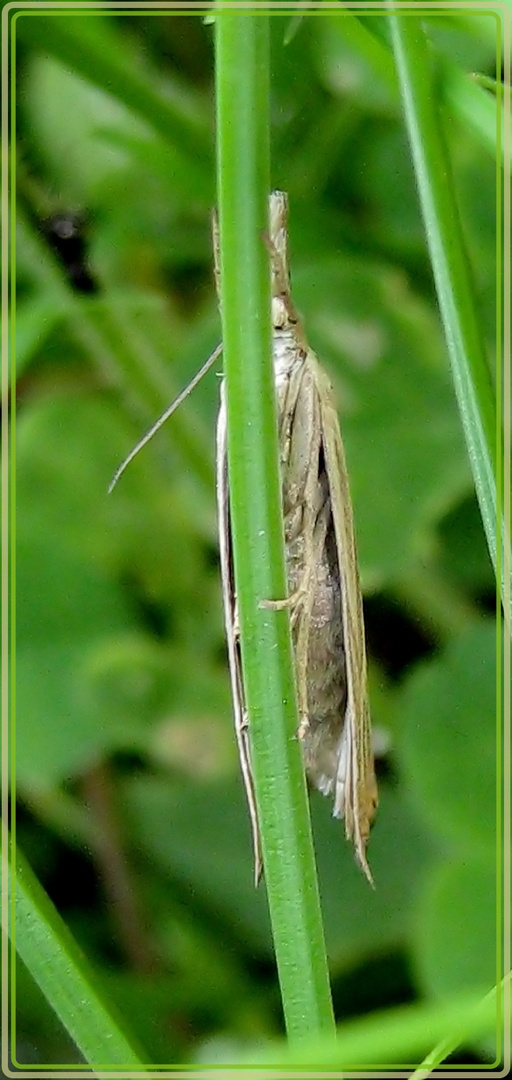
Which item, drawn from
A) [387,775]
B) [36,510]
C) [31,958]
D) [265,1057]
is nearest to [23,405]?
[36,510]

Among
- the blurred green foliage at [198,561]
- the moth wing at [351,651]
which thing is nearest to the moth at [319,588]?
the moth wing at [351,651]

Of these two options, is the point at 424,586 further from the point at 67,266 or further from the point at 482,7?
the point at 482,7

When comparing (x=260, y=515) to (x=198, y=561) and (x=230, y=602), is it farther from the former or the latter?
(x=198, y=561)

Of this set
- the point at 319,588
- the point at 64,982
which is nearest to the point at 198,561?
the point at 319,588

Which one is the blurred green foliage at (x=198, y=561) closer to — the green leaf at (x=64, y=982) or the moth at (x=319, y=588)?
the moth at (x=319, y=588)

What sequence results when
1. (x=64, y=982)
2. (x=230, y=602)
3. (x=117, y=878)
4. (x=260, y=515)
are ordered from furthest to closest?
(x=117, y=878) < (x=230, y=602) < (x=64, y=982) < (x=260, y=515)

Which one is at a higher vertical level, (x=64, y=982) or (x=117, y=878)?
(x=64, y=982)
